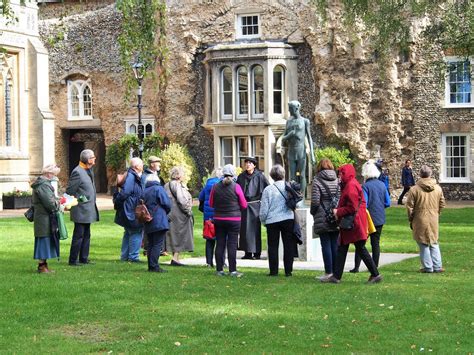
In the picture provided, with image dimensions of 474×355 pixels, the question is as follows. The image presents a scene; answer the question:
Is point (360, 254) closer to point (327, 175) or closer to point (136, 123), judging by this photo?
point (327, 175)

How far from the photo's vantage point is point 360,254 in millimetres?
13703

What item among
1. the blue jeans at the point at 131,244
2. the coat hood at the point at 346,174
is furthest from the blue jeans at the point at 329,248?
the blue jeans at the point at 131,244

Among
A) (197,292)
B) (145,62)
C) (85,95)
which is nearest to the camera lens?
(197,292)

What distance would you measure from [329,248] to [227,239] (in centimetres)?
158

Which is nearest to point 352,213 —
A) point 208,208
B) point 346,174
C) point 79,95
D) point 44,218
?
point 346,174

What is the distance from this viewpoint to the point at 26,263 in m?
16.9

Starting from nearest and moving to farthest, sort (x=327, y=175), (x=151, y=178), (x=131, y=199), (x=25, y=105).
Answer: (x=327, y=175), (x=151, y=178), (x=131, y=199), (x=25, y=105)

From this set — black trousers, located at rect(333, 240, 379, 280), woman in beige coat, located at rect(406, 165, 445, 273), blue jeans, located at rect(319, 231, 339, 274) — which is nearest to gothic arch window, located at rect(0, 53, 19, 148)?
woman in beige coat, located at rect(406, 165, 445, 273)

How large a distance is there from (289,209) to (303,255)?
3.38 m

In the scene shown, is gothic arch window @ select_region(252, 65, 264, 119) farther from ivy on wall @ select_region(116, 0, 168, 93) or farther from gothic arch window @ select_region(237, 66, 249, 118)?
ivy on wall @ select_region(116, 0, 168, 93)

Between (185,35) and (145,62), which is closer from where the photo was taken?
(145,62)

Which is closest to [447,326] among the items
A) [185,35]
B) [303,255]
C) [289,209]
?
[289,209]

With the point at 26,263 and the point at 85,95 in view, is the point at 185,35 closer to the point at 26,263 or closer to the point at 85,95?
the point at 85,95

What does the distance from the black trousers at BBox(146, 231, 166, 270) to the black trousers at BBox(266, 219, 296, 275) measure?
1757mm
